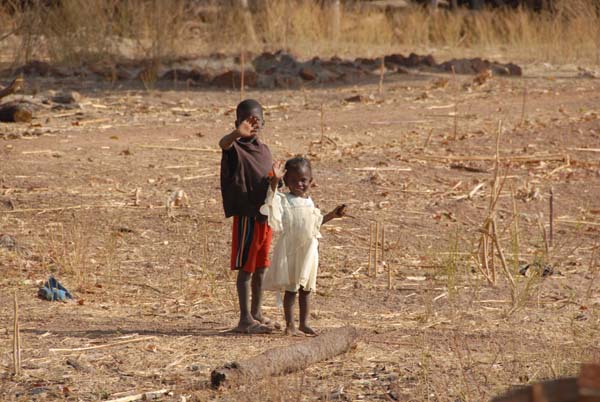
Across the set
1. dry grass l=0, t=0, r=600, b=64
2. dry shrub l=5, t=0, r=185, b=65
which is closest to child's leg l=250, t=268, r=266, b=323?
dry grass l=0, t=0, r=600, b=64

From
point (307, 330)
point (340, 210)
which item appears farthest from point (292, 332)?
point (340, 210)

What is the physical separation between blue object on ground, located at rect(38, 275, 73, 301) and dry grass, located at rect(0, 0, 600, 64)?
8308 mm

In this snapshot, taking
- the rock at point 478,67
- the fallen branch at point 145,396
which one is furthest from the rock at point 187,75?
the fallen branch at point 145,396

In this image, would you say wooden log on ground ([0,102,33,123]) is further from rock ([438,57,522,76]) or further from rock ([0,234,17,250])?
rock ([438,57,522,76])

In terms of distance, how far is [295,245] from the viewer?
5.07m

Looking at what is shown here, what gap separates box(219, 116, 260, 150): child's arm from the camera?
4.92 meters

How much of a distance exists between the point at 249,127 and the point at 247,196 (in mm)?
321

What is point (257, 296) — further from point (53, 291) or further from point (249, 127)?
point (53, 291)

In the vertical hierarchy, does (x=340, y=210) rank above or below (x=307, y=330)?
above

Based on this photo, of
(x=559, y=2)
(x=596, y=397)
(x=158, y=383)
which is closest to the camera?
(x=596, y=397)

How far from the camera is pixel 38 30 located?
15.2 m

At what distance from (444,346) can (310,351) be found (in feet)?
A: 2.43

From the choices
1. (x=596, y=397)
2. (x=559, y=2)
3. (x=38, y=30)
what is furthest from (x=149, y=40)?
(x=596, y=397)

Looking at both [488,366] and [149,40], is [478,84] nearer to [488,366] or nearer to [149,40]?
[149,40]
